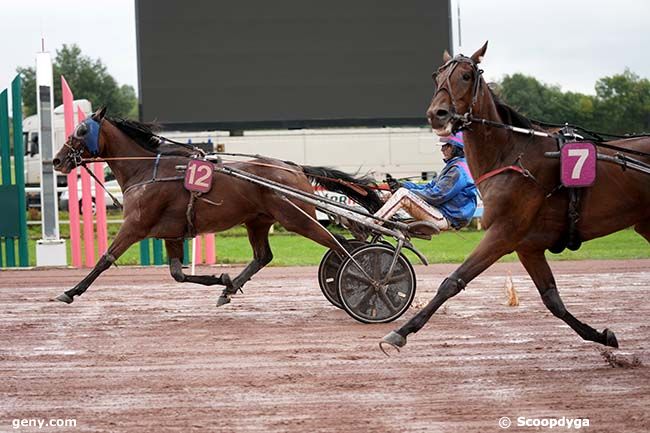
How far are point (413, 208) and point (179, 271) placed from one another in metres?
2.33

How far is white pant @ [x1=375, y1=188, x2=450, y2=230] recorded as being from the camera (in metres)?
8.16

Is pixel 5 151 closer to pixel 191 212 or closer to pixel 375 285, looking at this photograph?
pixel 191 212

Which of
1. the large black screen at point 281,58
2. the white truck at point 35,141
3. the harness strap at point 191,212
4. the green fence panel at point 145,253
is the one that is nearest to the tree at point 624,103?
the large black screen at point 281,58

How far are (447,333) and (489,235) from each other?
5.72 ft

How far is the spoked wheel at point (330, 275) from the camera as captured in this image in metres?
8.88

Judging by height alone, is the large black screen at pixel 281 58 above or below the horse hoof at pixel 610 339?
above

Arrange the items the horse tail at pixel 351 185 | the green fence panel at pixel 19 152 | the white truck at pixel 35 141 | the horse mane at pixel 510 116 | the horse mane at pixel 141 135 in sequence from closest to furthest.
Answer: the horse mane at pixel 510 116
the horse tail at pixel 351 185
the horse mane at pixel 141 135
the green fence panel at pixel 19 152
the white truck at pixel 35 141

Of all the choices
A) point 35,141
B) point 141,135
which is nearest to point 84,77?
point 35,141

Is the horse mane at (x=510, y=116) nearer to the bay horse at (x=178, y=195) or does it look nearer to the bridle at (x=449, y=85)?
the bridle at (x=449, y=85)

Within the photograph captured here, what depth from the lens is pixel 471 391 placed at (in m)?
5.45

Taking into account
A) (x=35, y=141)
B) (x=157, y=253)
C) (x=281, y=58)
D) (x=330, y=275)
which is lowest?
(x=157, y=253)

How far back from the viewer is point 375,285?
26.8 ft

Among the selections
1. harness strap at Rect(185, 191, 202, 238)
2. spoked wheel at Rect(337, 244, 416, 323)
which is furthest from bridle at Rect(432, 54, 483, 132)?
harness strap at Rect(185, 191, 202, 238)

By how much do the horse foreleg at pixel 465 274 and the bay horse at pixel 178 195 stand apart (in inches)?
101
